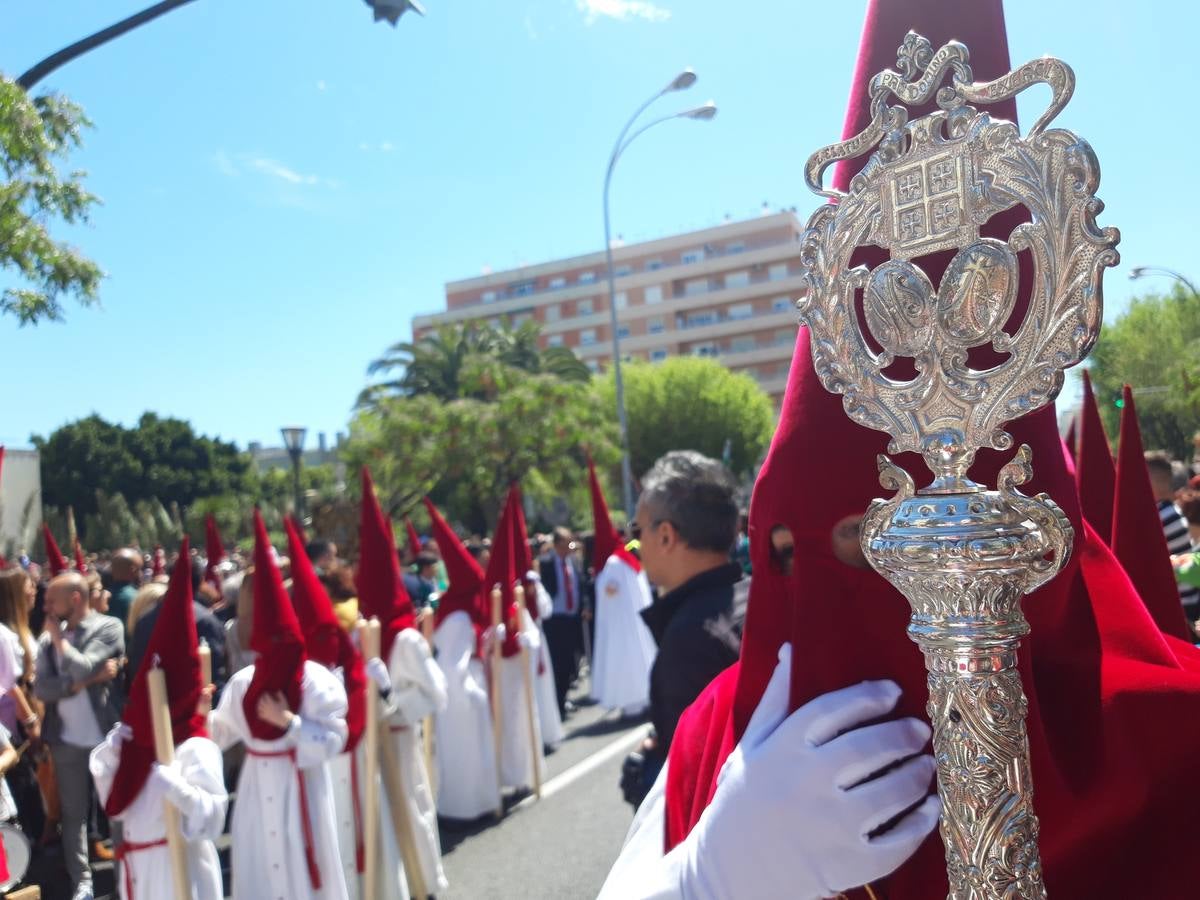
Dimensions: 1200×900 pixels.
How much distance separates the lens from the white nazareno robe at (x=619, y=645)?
924cm

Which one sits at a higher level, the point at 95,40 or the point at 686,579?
the point at 95,40

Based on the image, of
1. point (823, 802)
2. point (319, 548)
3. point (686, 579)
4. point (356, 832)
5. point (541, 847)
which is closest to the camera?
point (823, 802)

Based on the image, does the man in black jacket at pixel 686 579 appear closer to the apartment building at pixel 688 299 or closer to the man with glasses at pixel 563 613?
the man with glasses at pixel 563 613

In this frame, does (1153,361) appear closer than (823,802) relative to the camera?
No

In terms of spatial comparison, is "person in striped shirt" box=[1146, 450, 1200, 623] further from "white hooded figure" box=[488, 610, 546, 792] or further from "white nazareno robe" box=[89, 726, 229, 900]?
"white nazareno robe" box=[89, 726, 229, 900]

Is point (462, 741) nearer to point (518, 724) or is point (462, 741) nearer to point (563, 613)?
point (518, 724)

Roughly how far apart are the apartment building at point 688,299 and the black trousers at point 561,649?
41.5m

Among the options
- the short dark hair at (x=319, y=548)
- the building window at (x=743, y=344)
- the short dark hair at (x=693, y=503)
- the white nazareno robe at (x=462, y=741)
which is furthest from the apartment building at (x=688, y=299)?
the short dark hair at (x=693, y=503)

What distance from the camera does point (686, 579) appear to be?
2730 mm

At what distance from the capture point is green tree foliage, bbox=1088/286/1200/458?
25.8m

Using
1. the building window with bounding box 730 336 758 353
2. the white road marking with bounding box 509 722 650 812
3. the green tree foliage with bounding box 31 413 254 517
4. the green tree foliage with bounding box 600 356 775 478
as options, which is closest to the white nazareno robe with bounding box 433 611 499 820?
the white road marking with bounding box 509 722 650 812

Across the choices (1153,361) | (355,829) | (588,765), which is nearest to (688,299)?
(1153,361)

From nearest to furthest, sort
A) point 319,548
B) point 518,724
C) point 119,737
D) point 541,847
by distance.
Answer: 1. point 119,737
2. point 541,847
3. point 319,548
4. point 518,724

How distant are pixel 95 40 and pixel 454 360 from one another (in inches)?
843
